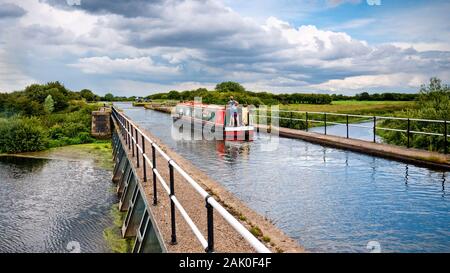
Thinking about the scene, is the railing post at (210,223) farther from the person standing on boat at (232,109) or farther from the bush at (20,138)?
the bush at (20,138)

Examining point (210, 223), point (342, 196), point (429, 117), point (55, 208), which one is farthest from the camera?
point (429, 117)

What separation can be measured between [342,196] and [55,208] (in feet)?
25.2

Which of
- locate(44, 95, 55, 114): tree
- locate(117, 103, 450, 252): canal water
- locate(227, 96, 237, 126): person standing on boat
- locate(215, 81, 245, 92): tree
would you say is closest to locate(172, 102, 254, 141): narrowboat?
locate(227, 96, 237, 126): person standing on boat

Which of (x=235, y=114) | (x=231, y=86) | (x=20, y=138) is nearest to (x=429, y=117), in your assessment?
(x=235, y=114)

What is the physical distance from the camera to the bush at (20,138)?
84.4 feet

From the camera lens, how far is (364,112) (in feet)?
Answer: 162

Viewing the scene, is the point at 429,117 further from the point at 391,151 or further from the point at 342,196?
the point at 342,196

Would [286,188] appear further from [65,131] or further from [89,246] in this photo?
[65,131]

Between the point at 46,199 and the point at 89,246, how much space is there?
500 cm

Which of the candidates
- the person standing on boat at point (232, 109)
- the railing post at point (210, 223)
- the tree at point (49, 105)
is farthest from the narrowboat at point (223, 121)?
the tree at point (49, 105)

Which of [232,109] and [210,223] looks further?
[232,109]

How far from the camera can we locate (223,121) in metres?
23.2

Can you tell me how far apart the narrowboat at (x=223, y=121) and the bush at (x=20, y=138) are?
9.35 m
